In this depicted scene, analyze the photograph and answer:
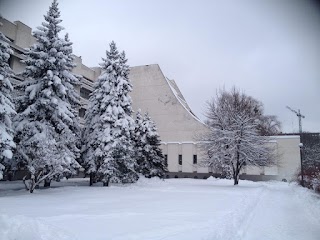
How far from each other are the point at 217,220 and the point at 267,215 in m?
3.36

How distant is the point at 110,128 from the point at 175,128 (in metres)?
27.6

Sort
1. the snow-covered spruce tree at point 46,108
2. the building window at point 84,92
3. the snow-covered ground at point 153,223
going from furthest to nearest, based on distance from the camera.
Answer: the building window at point 84,92 < the snow-covered spruce tree at point 46,108 < the snow-covered ground at point 153,223

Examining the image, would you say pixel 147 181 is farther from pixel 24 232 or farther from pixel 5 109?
pixel 24 232

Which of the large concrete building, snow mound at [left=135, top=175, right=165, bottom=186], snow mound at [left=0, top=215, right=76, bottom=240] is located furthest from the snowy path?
the large concrete building

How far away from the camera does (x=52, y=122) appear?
2020 cm

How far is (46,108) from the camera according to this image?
64.7 ft

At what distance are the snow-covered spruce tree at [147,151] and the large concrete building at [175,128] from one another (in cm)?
978

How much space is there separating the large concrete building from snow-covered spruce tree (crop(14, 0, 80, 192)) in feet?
70.1

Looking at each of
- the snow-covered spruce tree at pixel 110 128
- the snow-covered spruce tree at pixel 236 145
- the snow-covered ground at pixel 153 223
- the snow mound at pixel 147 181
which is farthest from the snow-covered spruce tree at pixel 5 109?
the snow-covered spruce tree at pixel 236 145

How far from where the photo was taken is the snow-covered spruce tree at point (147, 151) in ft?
107

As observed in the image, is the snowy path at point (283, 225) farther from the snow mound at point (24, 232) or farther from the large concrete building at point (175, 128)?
the large concrete building at point (175, 128)

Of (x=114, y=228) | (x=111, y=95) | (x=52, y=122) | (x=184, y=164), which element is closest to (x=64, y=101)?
(x=52, y=122)

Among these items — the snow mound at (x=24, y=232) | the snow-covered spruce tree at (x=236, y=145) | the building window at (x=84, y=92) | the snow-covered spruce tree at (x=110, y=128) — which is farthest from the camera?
the building window at (x=84, y=92)

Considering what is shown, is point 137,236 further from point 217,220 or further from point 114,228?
point 217,220
